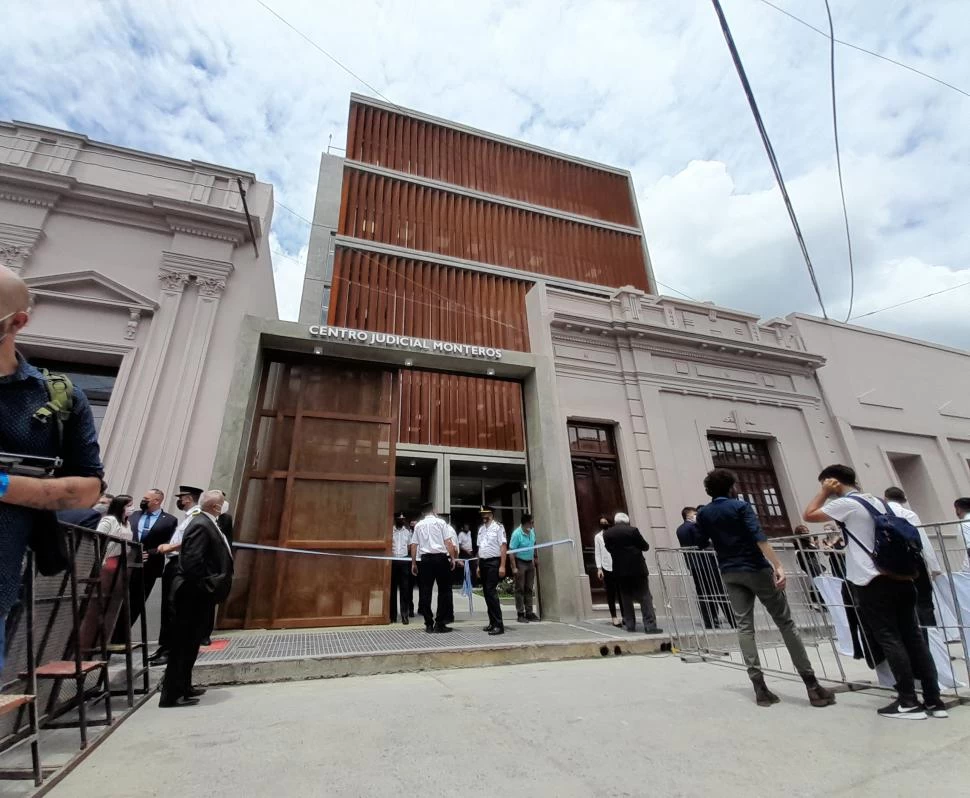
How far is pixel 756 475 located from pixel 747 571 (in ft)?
27.6

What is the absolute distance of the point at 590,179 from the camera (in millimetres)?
21125

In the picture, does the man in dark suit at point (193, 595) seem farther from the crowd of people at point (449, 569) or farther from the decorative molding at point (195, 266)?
the decorative molding at point (195, 266)

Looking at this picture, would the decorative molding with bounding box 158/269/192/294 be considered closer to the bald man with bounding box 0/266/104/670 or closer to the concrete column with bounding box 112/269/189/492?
the concrete column with bounding box 112/269/189/492

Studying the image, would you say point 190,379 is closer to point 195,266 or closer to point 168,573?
Result: point 195,266

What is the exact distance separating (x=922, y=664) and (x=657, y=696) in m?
1.80

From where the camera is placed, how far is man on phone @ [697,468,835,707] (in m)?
3.54

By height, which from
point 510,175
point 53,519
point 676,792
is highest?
point 510,175

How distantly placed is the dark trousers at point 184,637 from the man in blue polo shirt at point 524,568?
4.80 meters

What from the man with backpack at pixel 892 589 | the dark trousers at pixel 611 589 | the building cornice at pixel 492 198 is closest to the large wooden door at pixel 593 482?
the dark trousers at pixel 611 589

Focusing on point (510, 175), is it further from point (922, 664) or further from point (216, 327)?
point (922, 664)

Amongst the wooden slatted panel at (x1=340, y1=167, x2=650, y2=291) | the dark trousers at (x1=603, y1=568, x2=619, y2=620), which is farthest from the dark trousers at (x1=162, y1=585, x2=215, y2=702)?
the wooden slatted panel at (x1=340, y1=167, x2=650, y2=291)

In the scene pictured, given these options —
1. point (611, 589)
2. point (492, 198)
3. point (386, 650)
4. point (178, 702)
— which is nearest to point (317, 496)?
point (386, 650)

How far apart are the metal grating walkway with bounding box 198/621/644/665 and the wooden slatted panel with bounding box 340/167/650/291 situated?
1428 cm

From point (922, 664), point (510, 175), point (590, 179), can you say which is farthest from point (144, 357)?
point (590, 179)
